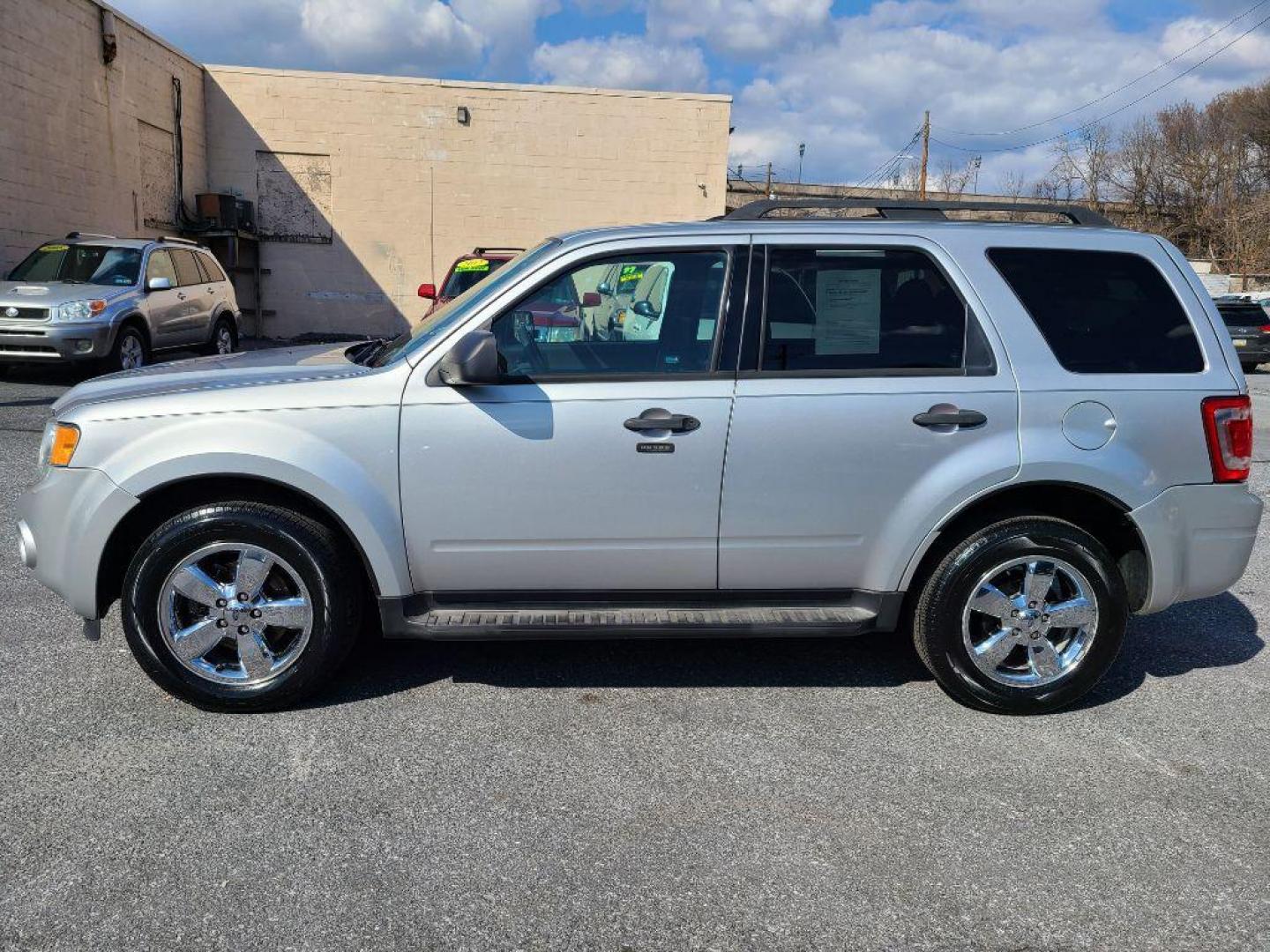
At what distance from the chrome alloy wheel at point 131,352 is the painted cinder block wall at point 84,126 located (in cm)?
495

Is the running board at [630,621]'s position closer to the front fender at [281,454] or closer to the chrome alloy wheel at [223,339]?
the front fender at [281,454]

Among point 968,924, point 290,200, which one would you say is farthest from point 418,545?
point 290,200

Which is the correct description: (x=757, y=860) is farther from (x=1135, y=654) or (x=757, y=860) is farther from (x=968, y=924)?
(x=1135, y=654)

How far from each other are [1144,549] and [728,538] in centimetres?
166

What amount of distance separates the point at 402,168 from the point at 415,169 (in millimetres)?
275

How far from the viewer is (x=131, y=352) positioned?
40.4 ft

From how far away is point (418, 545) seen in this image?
12.3ft

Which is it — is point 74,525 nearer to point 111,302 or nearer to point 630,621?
point 630,621

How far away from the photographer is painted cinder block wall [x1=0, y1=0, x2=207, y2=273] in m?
15.7

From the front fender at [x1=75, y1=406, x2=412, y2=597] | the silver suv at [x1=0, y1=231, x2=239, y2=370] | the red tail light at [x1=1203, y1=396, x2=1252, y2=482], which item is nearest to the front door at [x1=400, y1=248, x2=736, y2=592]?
the front fender at [x1=75, y1=406, x2=412, y2=597]

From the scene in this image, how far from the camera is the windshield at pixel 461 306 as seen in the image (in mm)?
3871

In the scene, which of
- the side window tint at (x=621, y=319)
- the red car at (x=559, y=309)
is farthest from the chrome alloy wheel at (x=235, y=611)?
the red car at (x=559, y=309)

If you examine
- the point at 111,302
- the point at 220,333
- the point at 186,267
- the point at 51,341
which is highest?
the point at 186,267

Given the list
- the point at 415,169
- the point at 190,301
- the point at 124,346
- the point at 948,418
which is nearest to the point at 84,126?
the point at 190,301
